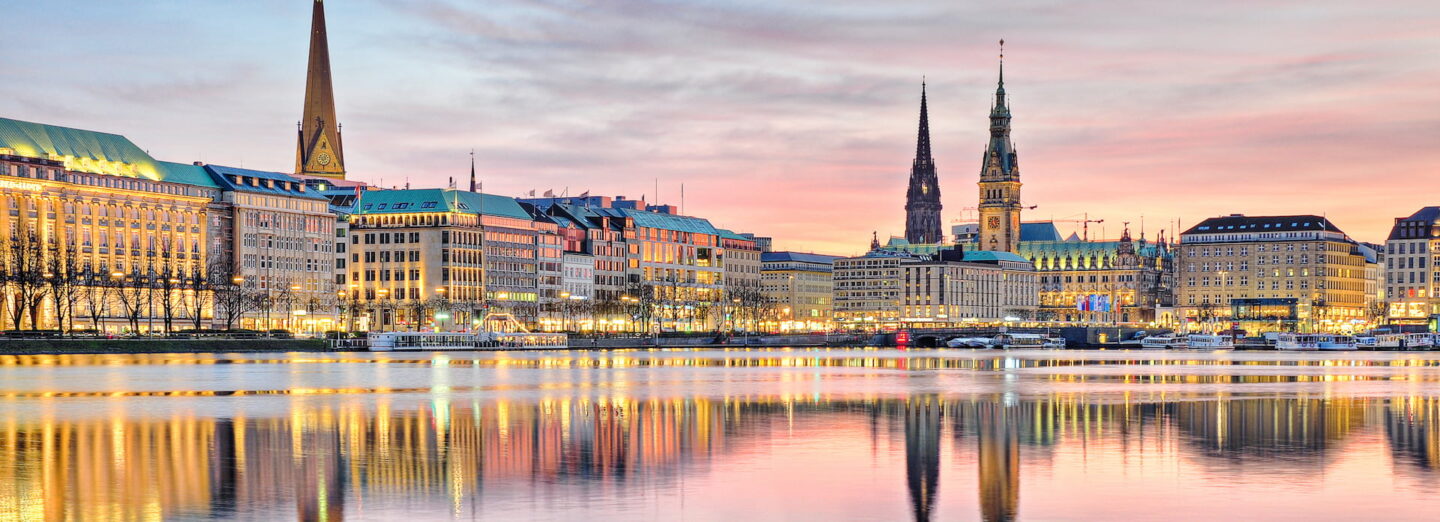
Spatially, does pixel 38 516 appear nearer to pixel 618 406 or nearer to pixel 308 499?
pixel 308 499

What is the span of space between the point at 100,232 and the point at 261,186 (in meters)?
25.4

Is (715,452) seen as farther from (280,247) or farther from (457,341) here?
(280,247)

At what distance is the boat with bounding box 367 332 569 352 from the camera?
518 feet

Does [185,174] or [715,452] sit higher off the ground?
[185,174]

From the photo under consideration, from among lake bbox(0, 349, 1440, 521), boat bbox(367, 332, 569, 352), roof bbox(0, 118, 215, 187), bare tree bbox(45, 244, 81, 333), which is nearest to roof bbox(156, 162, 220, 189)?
roof bbox(0, 118, 215, 187)

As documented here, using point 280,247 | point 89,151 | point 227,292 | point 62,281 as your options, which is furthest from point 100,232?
point 280,247

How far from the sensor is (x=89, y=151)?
169500 mm

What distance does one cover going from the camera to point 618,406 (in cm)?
5684

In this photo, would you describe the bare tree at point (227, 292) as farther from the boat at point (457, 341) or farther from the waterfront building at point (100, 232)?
the boat at point (457, 341)

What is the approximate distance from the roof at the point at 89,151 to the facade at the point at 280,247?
15.2 ft

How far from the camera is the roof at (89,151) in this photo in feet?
528

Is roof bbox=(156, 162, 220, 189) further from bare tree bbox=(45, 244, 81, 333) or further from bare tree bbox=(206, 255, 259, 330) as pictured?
bare tree bbox=(45, 244, 81, 333)

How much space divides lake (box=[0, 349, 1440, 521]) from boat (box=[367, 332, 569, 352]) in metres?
84.5

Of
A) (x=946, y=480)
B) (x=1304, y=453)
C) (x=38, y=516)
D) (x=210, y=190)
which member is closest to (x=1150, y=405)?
(x=1304, y=453)
